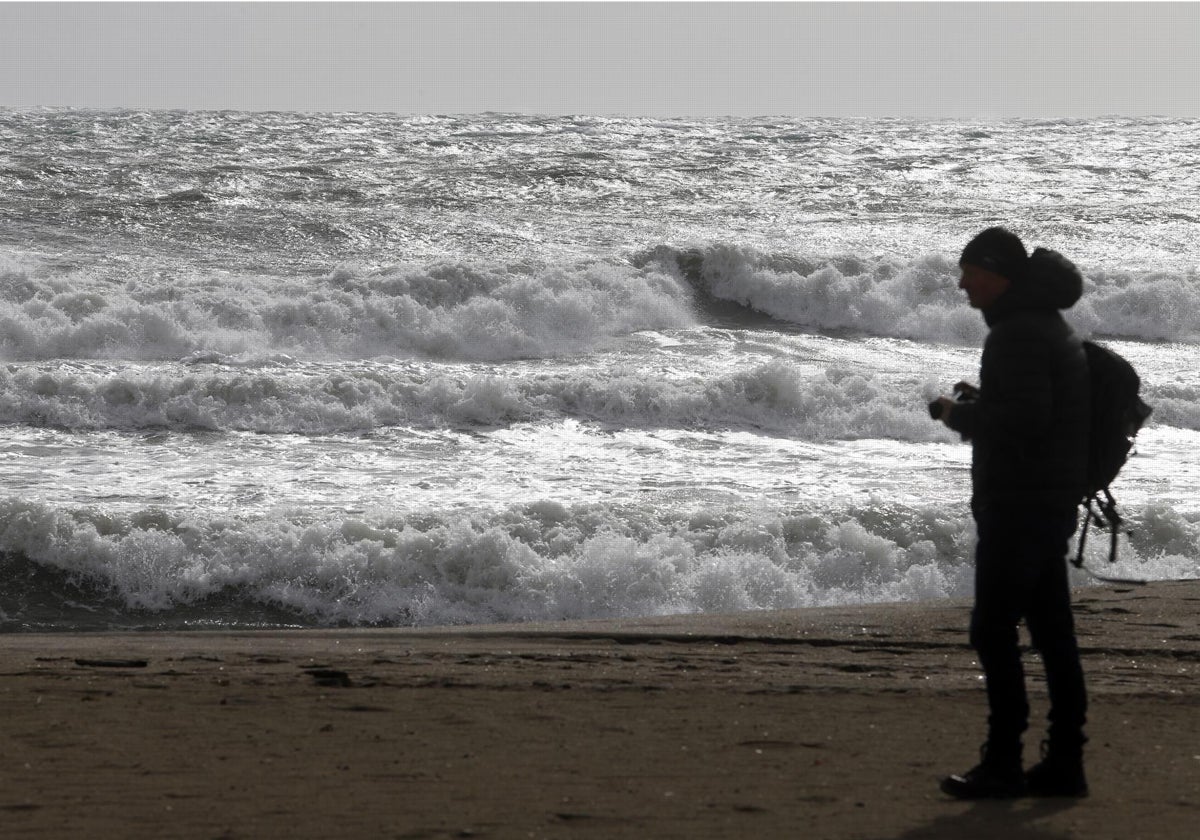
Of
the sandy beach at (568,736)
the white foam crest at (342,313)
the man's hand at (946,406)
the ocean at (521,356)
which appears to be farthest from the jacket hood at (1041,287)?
the white foam crest at (342,313)

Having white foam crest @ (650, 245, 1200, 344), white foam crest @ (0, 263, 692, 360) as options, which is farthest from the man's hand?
white foam crest @ (650, 245, 1200, 344)

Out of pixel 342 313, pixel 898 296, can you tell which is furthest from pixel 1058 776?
pixel 898 296

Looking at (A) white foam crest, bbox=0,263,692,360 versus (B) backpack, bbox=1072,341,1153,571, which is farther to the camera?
(A) white foam crest, bbox=0,263,692,360

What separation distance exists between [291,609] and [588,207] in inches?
699

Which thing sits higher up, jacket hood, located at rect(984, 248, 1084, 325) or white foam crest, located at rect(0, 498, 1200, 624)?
jacket hood, located at rect(984, 248, 1084, 325)

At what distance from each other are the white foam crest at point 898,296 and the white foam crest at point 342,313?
1.50 metres

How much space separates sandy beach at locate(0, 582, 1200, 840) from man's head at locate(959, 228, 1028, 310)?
1481mm

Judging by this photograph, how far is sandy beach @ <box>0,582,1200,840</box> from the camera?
389 cm

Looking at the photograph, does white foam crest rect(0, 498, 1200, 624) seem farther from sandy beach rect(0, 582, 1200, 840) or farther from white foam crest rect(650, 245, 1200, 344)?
white foam crest rect(650, 245, 1200, 344)

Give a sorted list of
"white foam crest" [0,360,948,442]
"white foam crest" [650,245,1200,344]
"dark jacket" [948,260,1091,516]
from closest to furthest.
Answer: "dark jacket" [948,260,1091,516] < "white foam crest" [0,360,948,442] < "white foam crest" [650,245,1200,344]

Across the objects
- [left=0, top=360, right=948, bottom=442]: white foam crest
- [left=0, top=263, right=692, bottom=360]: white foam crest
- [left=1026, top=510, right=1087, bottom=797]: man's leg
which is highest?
[left=0, top=263, right=692, bottom=360]: white foam crest

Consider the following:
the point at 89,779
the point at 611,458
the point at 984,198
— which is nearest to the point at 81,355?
the point at 611,458

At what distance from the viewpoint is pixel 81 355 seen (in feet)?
54.0

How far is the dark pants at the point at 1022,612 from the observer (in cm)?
391
